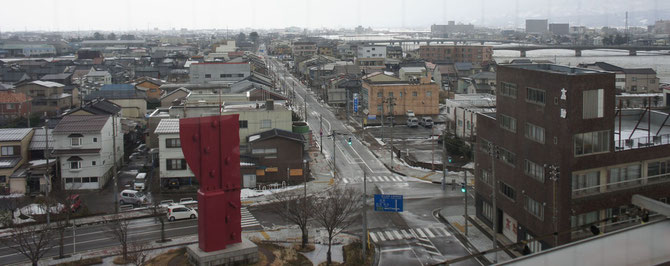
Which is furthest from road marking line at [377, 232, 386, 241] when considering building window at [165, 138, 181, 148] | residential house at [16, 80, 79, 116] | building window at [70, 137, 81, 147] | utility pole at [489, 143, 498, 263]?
residential house at [16, 80, 79, 116]

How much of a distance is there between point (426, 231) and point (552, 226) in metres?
2.23

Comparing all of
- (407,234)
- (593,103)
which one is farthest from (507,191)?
(593,103)

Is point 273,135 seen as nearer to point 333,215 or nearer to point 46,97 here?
point 333,215

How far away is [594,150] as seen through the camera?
723cm

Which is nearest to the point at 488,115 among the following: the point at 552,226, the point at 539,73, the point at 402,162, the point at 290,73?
the point at 539,73

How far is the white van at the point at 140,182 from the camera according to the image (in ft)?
38.9

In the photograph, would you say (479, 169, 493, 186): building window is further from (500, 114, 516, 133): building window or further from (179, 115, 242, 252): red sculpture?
(179, 115, 242, 252): red sculpture

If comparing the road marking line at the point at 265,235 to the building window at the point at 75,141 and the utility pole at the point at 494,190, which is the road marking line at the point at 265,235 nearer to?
the utility pole at the point at 494,190

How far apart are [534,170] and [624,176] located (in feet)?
3.45

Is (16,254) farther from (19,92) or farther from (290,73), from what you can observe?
(290,73)

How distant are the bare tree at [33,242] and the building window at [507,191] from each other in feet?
19.6

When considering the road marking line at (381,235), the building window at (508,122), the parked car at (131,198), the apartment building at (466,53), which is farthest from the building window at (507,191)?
the apartment building at (466,53)

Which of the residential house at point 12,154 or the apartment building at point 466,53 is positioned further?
the apartment building at point 466,53

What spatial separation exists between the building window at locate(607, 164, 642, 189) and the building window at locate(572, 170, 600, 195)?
184 mm
